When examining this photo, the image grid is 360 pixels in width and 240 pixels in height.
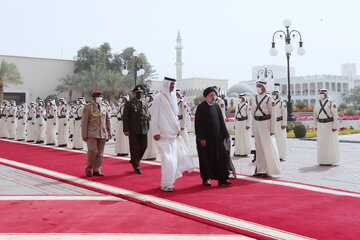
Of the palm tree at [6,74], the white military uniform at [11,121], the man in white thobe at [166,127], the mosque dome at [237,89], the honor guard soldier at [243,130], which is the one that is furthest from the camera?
the mosque dome at [237,89]

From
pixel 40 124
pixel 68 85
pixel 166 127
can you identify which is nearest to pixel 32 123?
pixel 40 124

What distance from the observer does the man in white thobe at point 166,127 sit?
5914 mm

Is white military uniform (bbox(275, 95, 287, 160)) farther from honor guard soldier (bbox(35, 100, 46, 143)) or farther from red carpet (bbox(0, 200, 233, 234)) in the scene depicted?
honor guard soldier (bbox(35, 100, 46, 143))

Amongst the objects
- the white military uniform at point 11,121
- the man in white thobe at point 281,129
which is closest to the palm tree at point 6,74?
the white military uniform at point 11,121

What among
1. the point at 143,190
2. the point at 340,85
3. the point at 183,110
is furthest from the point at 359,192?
the point at 340,85

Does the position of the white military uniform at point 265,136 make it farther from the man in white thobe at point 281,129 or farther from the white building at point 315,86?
the white building at point 315,86

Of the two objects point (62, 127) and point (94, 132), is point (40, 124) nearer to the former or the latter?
point (62, 127)

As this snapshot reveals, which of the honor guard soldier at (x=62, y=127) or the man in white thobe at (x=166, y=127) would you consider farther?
the honor guard soldier at (x=62, y=127)

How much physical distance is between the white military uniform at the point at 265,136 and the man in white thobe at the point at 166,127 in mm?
1723

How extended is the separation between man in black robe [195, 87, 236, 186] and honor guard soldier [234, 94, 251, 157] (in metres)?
4.52

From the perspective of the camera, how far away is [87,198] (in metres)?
5.38

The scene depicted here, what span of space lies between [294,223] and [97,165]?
4.30 meters

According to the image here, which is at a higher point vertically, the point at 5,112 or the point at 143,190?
the point at 5,112

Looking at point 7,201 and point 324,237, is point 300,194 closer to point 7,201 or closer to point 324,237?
point 324,237
